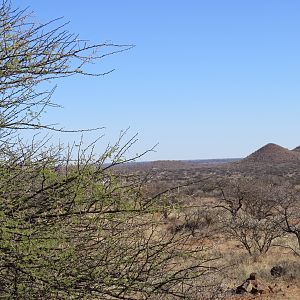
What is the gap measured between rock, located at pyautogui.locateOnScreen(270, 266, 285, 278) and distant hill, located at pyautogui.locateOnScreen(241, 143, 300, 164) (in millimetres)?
86745

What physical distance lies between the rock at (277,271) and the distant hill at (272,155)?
8674 cm

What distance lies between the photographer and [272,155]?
344ft

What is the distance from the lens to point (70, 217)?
347cm

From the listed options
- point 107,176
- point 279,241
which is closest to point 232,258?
point 279,241

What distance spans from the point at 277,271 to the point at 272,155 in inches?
3722

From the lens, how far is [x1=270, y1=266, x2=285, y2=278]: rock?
504 inches

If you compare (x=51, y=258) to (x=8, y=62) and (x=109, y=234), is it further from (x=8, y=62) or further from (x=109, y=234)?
(x=8, y=62)

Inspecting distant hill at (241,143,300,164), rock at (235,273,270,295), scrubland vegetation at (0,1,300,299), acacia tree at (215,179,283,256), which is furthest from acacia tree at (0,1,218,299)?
distant hill at (241,143,300,164)

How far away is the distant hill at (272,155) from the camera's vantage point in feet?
330

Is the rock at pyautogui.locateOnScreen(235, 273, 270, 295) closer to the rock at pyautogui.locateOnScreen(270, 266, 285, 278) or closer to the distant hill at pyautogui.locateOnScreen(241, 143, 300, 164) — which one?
the rock at pyautogui.locateOnScreen(270, 266, 285, 278)

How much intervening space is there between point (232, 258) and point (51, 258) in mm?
12847

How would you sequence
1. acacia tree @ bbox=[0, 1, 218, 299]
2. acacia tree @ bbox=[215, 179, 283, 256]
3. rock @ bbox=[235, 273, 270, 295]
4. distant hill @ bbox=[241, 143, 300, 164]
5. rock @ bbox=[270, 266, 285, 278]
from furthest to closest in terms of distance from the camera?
distant hill @ bbox=[241, 143, 300, 164] < acacia tree @ bbox=[215, 179, 283, 256] < rock @ bbox=[270, 266, 285, 278] < rock @ bbox=[235, 273, 270, 295] < acacia tree @ bbox=[0, 1, 218, 299]

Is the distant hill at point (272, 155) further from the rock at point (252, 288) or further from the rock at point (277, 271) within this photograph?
the rock at point (252, 288)

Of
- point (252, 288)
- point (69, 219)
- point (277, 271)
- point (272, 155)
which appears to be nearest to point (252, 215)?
point (277, 271)
